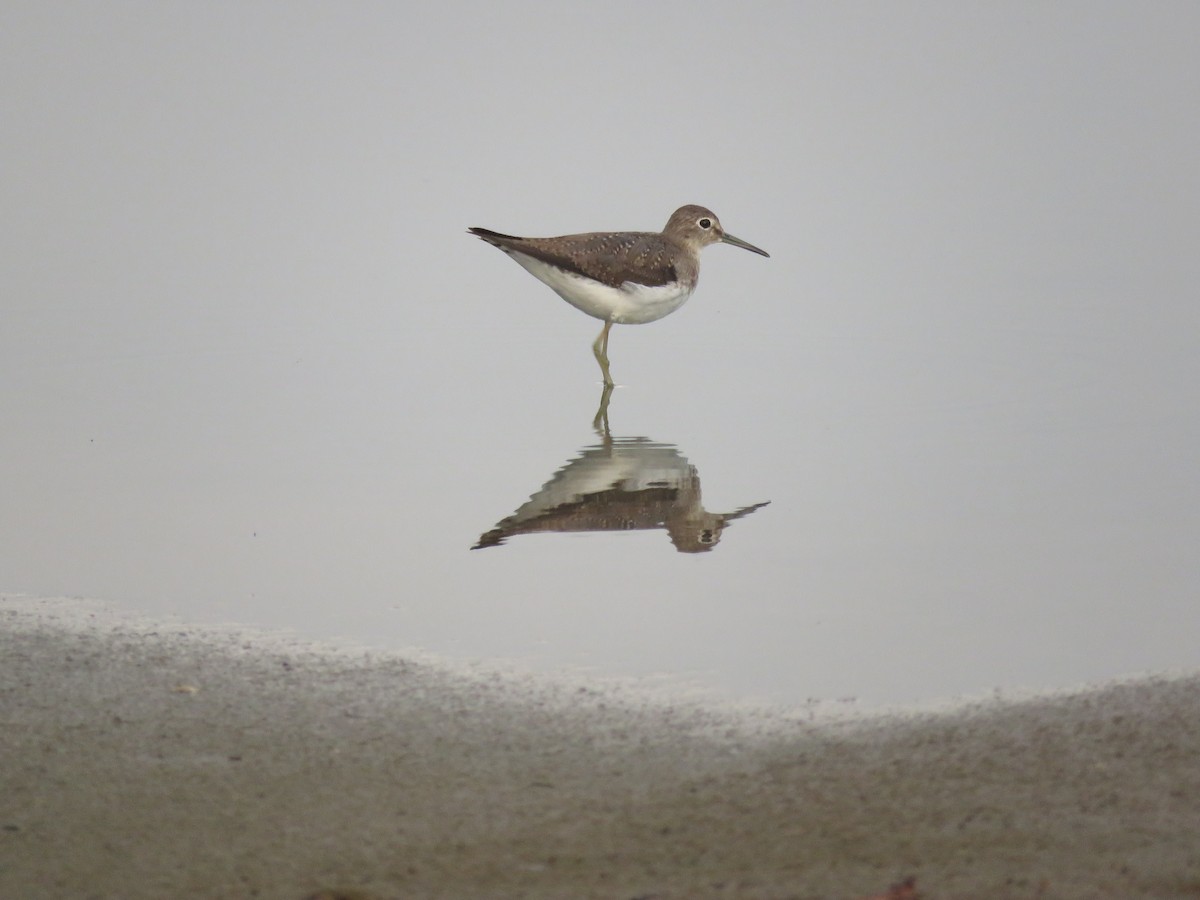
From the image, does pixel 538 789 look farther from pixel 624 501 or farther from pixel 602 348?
pixel 602 348

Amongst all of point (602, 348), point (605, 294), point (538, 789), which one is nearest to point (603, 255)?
point (605, 294)

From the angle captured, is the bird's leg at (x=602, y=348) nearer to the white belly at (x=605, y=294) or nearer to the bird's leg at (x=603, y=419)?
the white belly at (x=605, y=294)

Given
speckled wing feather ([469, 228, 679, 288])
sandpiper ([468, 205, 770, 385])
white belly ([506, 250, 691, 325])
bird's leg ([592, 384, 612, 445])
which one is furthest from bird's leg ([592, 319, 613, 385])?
bird's leg ([592, 384, 612, 445])

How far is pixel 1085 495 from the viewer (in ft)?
23.2

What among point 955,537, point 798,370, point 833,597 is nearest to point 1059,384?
point 798,370

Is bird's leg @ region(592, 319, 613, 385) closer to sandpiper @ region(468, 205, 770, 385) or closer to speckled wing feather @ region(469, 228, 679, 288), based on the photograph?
sandpiper @ region(468, 205, 770, 385)

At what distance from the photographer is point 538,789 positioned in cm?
373

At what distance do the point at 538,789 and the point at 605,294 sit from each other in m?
7.26

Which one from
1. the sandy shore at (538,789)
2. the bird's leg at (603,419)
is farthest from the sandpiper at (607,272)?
the sandy shore at (538,789)

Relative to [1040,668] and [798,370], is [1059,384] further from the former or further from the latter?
[1040,668]

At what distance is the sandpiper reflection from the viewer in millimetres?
6543

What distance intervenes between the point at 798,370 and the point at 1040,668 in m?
5.67

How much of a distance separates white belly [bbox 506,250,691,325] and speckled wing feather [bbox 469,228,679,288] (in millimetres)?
46

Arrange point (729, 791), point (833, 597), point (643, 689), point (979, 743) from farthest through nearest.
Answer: point (833, 597) < point (643, 689) < point (979, 743) < point (729, 791)
